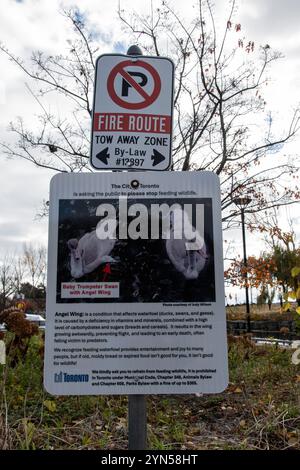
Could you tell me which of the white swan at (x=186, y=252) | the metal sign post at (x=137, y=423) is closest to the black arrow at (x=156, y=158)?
the white swan at (x=186, y=252)

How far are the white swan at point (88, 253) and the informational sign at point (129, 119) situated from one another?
0.50m

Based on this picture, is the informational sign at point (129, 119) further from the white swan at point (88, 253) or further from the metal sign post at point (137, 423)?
the metal sign post at point (137, 423)

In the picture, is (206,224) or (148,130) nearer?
(206,224)

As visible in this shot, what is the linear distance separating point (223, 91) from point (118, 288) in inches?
332

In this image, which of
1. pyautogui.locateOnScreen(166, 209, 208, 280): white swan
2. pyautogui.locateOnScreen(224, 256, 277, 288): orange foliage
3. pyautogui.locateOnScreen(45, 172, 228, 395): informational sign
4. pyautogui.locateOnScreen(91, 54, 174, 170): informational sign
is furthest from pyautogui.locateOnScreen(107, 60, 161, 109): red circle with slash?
pyautogui.locateOnScreen(224, 256, 277, 288): orange foliage

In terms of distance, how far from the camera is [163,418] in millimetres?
4512

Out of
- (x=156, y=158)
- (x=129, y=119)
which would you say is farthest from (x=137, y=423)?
(x=129, y=119)

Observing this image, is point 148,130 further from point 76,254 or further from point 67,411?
point 67,411

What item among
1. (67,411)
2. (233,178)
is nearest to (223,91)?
(233,178)

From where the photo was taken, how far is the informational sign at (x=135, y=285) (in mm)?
2377

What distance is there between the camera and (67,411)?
15.2ft

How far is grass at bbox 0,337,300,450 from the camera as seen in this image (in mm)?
3750

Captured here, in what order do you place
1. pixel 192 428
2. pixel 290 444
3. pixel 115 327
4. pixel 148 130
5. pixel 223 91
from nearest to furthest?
1. pixel 115 327
2. pixel 148 130
3. pixel 290 444
4. pixel 192 428
5. pixel 223 91

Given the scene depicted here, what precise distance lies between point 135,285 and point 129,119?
936 mm
